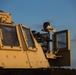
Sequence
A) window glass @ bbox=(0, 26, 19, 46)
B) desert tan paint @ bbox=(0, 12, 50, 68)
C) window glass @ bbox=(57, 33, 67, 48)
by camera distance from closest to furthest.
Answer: desert tan paint @ bbox=(0, 12, 50, 68) → window glass @ bbox=(0, 26, 19, 46) → window glass @ bbox=(57, 33, 67, 48)

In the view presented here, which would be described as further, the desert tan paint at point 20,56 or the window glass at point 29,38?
the window glass at point 29,38

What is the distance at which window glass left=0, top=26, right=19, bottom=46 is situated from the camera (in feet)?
36.8

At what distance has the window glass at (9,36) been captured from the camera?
11211 mm

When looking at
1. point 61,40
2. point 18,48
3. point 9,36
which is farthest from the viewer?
point 61,40

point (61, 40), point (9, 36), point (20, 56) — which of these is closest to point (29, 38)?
point (9, 36)

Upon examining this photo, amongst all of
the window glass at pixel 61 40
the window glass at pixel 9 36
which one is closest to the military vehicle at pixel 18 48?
the window glass at pixel 9 36

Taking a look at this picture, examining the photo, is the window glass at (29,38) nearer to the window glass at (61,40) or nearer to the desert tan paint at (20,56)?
the desert tan paint at (20,56)

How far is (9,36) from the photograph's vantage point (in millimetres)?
11445

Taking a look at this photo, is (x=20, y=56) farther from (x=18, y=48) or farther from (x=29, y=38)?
(x=29, y=38)

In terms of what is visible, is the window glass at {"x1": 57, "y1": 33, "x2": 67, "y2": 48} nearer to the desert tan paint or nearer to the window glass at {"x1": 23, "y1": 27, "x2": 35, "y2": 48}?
the desert tan paint

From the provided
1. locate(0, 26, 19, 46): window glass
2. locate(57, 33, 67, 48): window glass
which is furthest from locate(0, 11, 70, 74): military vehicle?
locate(57, 33, 67, 48): window glass
